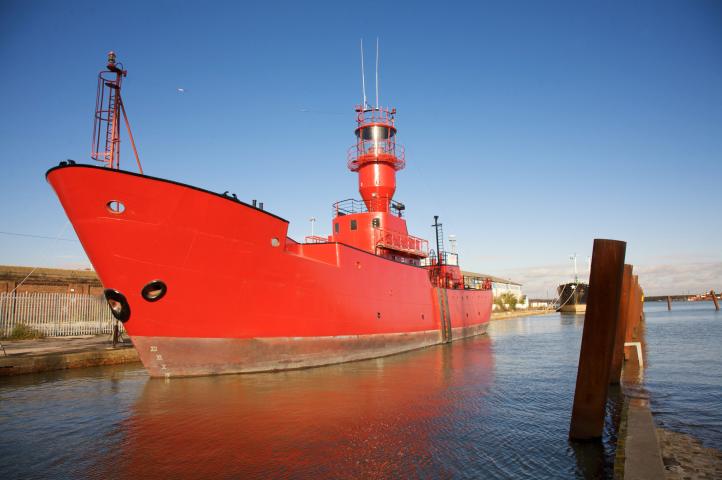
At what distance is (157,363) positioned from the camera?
41.8ft

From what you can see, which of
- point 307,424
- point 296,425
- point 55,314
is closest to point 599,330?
point 307,424

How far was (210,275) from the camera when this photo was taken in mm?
12227

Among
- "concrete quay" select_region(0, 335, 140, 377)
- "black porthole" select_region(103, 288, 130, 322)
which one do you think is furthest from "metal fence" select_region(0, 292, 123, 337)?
"black porthole" select_region(103, 288, 130, 322)

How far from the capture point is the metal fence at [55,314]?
20219 mm

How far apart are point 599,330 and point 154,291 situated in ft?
34.6

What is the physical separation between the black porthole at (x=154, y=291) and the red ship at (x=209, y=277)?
27 millimetres

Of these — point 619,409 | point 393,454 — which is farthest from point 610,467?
point 619,409

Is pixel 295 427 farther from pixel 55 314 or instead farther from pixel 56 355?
pixel 55 314

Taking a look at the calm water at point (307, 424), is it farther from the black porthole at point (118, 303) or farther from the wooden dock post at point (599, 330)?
the black porthole at point (118, 303)

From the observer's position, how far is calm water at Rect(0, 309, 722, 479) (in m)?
6.48

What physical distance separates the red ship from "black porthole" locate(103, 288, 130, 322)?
35 mm

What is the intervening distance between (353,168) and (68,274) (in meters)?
20.1

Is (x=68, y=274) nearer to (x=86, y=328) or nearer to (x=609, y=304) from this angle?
(x=86, y=328)

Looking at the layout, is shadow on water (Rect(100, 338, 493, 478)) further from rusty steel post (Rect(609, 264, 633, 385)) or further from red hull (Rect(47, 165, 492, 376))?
rusty steel post (Rect(609, 264, 633, 385))
